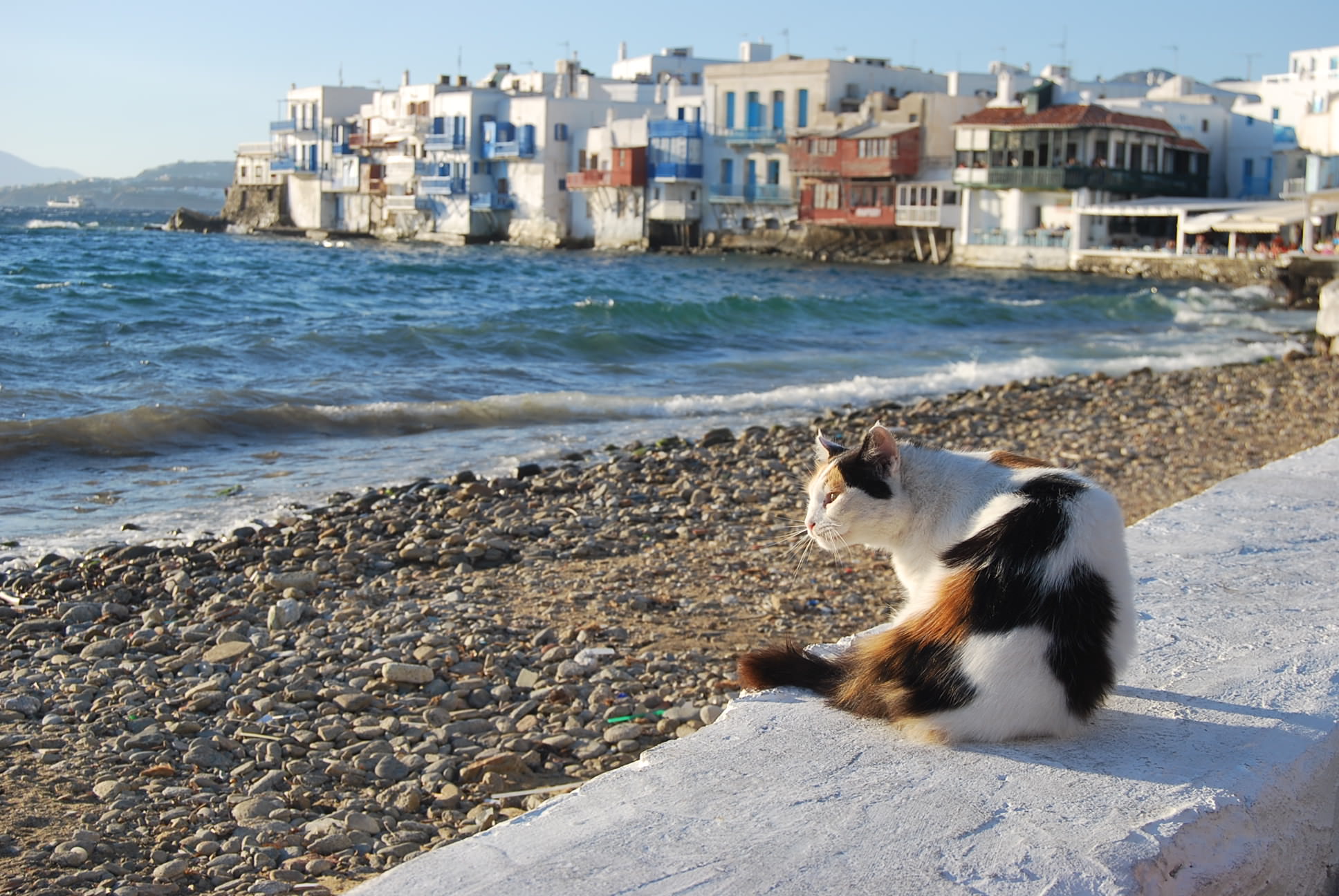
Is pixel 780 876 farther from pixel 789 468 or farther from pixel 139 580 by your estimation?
pixel 789 468

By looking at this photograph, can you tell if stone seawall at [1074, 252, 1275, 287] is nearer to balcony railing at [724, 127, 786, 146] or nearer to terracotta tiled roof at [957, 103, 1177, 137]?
terracotta tiled roof at [957, 103, 1177, 137]

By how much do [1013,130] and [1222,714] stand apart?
51.8 metres

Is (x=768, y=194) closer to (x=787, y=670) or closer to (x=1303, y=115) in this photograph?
(x=1303, y=115)

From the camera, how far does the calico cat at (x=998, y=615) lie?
278cm

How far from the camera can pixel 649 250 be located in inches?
2534

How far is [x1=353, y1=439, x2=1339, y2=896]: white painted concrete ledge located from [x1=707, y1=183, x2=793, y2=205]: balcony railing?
58814 millimetres

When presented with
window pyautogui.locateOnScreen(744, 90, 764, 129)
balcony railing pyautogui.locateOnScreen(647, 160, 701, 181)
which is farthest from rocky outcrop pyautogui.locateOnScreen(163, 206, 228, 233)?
window pyautogui.locateOnScreen(744, 90, 764, 129)

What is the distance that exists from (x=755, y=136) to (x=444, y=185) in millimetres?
17571

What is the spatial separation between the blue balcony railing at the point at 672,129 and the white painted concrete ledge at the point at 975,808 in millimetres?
61097

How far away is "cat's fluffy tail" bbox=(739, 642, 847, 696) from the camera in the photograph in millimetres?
3150

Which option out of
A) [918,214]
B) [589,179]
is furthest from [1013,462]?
[589,179]

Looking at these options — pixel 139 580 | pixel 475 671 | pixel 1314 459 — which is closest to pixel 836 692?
pixel 475 671

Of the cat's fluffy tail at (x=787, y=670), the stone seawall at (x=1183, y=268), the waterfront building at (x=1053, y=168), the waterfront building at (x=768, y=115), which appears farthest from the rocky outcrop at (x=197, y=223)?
the cat's fluffy tail at (x=787, y=670)

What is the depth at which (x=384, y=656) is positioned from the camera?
5.37 m
